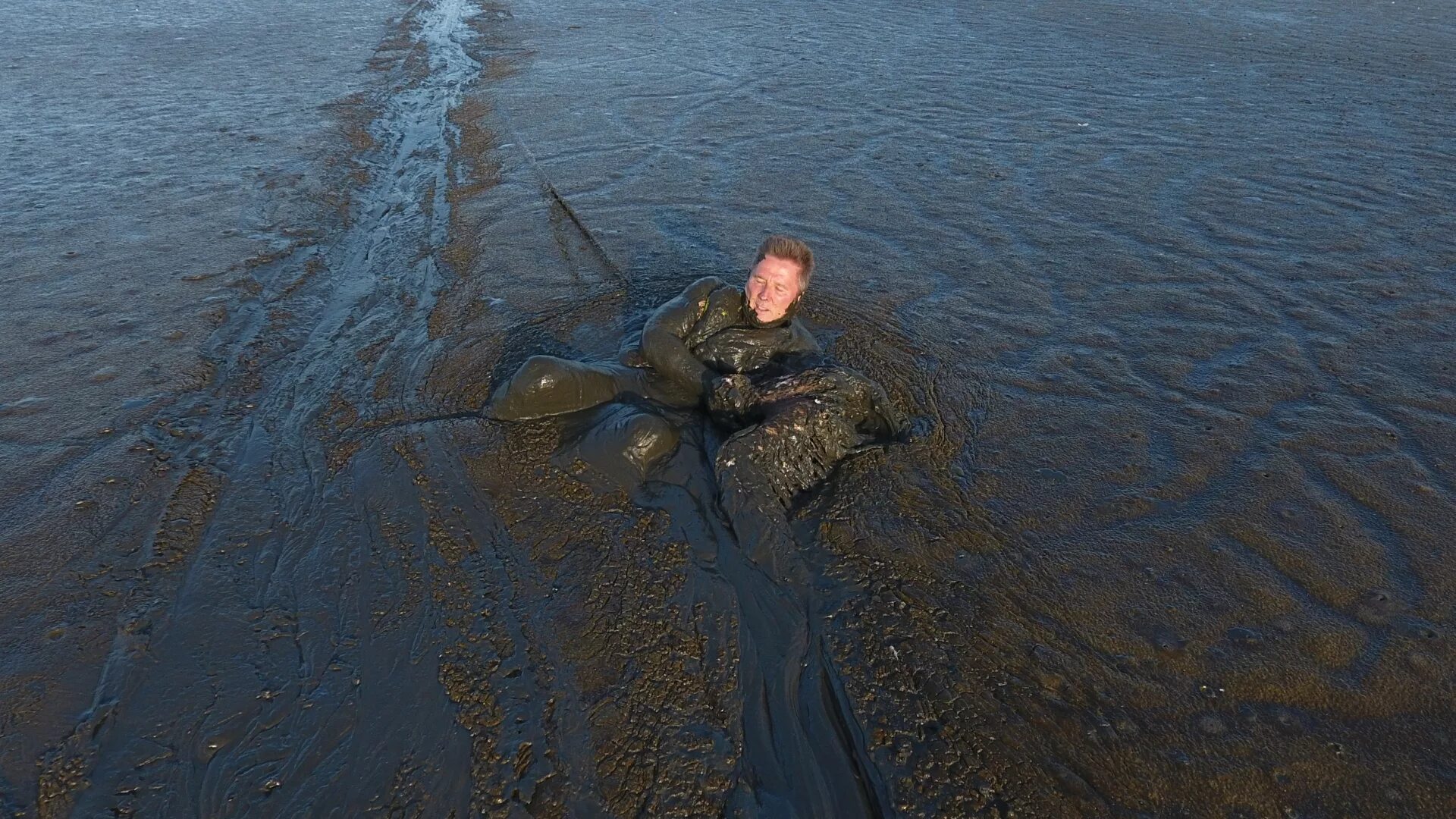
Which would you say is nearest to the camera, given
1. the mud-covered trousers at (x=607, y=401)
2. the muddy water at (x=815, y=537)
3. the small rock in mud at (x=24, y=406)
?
the muddy water at (x=815, y=537)

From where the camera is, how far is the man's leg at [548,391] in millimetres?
4797

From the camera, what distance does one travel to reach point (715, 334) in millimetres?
5305

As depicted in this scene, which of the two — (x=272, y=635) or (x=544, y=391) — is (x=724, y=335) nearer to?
(x=544, y=391)

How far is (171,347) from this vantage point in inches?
226

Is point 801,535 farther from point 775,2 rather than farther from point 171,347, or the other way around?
point 775,2

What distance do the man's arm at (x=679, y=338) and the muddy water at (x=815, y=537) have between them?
37 centimetres

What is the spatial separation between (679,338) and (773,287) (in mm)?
693

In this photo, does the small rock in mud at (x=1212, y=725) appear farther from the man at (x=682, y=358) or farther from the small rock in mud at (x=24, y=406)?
the small rock in mud at (x=24, y=406)

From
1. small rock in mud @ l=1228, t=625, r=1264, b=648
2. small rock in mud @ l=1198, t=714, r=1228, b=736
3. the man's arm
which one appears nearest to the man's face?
the man's arm

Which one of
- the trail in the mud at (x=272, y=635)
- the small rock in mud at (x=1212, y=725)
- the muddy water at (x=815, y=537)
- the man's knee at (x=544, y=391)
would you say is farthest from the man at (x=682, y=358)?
the small rock in mud at (x=1212, y=725)

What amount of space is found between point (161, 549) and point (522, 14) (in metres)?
18.5

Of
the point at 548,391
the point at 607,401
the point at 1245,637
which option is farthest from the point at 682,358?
the point at 1245,637

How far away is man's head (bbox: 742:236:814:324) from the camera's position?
16.3ft

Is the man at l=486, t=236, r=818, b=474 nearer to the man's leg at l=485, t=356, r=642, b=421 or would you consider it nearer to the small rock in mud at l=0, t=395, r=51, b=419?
the man's leg at l=485, t=356, r=642, b=421
